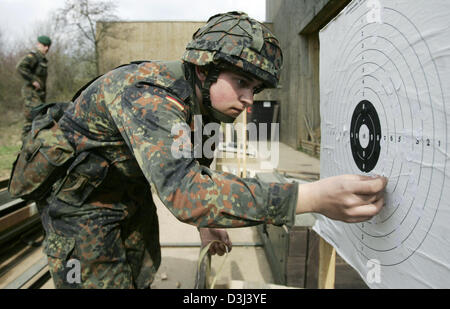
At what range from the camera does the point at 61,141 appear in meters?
1.25

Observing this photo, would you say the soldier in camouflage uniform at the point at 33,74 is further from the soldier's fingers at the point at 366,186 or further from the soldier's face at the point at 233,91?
the soldier's fingers at the point at 366,186

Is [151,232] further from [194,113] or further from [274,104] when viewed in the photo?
[274,104]

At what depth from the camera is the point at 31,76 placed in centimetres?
518

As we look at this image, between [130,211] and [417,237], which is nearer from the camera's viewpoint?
[417,237]

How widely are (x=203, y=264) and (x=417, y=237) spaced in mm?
983

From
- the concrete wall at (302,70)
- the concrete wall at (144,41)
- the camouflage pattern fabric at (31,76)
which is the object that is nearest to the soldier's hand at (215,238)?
the camouflage pattern fabric at (31,76)

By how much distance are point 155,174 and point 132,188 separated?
0.78 meters

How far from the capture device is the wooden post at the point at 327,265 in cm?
160

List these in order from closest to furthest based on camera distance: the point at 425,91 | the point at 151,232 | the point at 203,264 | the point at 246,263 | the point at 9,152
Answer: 1. the point at 425,91
2. the point at 203,264
3. the point at 151,232
4. the point at 246,263
5. the point at 9,152

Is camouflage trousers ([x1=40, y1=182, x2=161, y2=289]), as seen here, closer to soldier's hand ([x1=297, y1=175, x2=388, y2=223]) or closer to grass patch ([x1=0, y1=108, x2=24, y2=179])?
soldier's hand ([x1=297, y1=175, x2=388, y2=223])

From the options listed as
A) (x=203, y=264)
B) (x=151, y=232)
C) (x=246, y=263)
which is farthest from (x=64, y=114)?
(x=246, y=263)

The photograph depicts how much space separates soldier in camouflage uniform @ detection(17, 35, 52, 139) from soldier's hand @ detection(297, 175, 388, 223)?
5640 millimetres

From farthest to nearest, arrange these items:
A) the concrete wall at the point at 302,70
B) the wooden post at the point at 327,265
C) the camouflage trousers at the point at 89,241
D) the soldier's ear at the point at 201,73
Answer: the concrete wall at the point at 302,70 → the wooden post at the point at 327,265 → the camouflage trousers at the point at 89,241 → the soldier's ear at the point at 201,73

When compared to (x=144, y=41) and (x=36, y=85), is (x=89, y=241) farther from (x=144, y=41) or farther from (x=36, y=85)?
(x=144, y=41)
